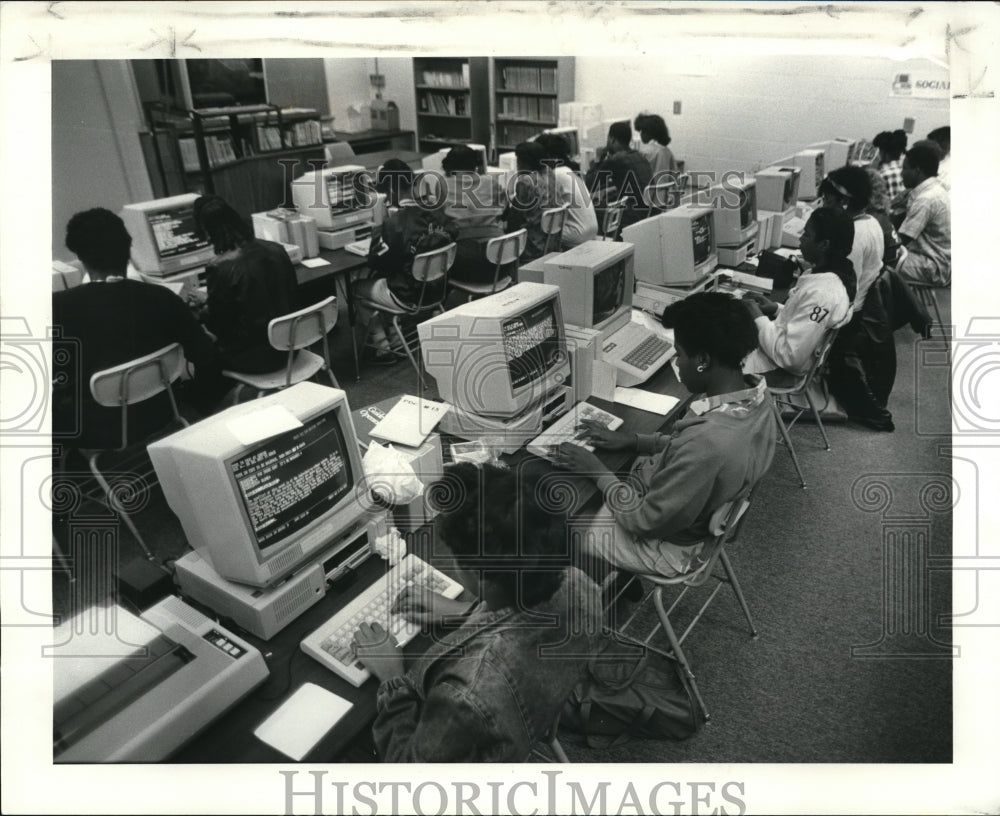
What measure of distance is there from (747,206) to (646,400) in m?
2.00

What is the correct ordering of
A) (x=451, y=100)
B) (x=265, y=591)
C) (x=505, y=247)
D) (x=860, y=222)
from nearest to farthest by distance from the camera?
(x=265, y=591), (x=860, y=222), (x=505, y=247), (x=451, y=100)

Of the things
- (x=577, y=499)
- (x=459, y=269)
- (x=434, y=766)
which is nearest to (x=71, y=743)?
(x=434, y=766)

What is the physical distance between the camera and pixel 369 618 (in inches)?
60.9

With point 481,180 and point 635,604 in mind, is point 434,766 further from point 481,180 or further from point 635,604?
point 481,180

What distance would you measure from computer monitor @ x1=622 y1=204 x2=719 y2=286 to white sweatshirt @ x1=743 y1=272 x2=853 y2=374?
16.7 inches

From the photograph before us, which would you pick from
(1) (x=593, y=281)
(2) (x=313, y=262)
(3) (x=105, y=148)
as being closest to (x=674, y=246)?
(1) (x=593, y=281)

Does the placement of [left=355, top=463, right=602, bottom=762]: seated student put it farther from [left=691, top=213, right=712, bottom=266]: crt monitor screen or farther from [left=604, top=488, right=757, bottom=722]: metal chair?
[left=691, top=213, right=712, bottom=266]: crt monitor screen

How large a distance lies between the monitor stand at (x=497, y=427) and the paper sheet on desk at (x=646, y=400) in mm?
411

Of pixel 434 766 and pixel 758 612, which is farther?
pixel 758 612

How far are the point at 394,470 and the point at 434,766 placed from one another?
2.69 feet

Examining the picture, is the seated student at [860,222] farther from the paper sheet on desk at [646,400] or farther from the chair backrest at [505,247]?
the chair backrest at [505,247]

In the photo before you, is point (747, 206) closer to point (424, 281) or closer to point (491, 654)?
point (424, 281)

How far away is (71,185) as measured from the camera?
4406 mm

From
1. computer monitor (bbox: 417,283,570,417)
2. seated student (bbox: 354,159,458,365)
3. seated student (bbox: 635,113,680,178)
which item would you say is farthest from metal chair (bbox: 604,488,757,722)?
seated student (bbox: 635,113,680,178)
